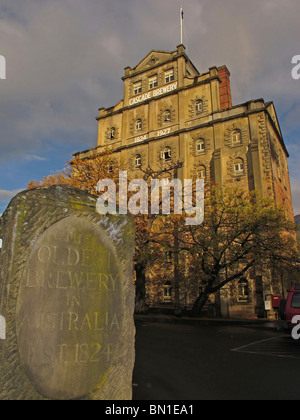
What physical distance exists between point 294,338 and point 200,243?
25.7ft

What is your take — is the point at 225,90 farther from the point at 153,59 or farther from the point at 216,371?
the point at 216,371

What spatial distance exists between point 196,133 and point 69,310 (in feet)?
89.5

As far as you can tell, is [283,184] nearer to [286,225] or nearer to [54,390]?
[286,225]

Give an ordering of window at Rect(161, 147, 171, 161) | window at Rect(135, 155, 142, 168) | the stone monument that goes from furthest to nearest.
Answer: window at Rect(135, 155, 142, 168), window at Rect(161, 147, 171, 161), the stone monument

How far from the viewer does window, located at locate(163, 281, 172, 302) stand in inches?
1055

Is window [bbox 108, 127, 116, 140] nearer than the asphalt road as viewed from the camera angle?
No

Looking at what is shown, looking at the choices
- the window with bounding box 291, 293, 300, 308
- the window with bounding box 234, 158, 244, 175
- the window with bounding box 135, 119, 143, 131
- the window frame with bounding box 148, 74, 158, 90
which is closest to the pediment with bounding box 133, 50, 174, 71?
the window frame with bounding box 148, 74, 158, 90

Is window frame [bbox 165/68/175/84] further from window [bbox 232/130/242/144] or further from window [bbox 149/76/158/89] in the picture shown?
window [bbox 232/130/242/144]

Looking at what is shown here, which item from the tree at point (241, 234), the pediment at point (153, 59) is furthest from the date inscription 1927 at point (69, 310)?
the pediment at point (153, 59)

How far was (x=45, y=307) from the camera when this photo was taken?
3473 millimetres

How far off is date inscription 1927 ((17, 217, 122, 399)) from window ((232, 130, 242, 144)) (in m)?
25.2

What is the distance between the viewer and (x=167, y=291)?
89.0 feet

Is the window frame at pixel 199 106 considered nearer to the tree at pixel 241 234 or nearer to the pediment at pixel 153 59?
the pediment at pixel 153 59
